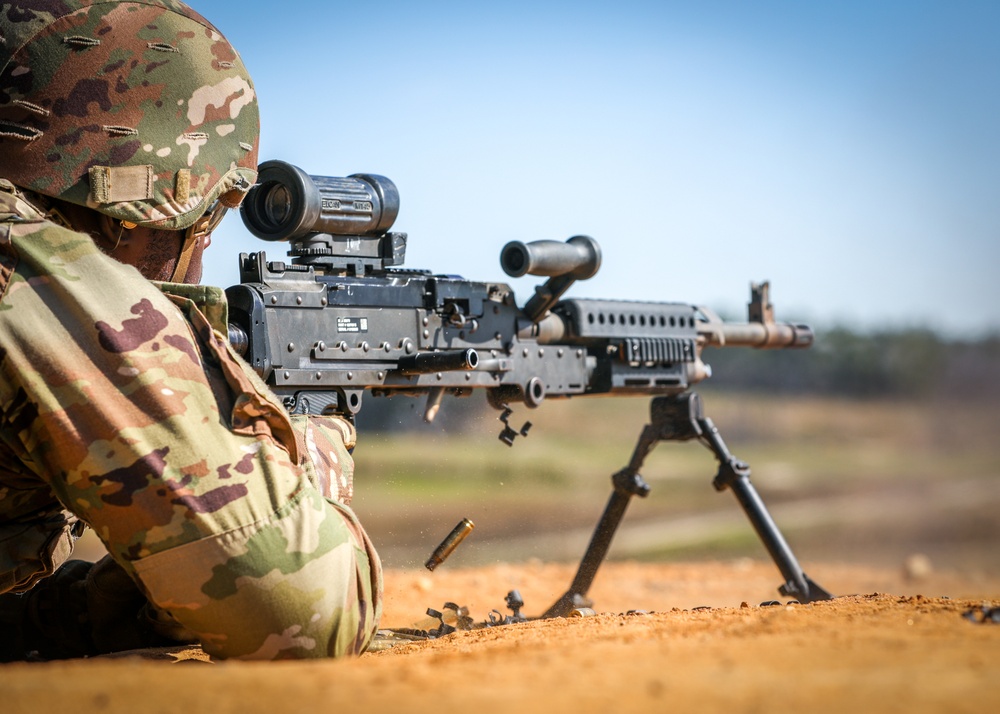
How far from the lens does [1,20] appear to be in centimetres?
277

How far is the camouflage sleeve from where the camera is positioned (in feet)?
7.59

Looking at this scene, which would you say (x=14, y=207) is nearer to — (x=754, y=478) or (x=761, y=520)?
(x=761, y=520)

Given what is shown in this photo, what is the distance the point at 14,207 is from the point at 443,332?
8.28 ft

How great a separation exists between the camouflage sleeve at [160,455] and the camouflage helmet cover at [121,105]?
0.44 meters

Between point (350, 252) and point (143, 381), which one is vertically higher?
point (350, 252)

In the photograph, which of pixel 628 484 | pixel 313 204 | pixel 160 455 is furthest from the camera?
pixel 628 484

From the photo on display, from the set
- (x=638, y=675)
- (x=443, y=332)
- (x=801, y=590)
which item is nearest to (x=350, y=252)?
(x=443, y=332)

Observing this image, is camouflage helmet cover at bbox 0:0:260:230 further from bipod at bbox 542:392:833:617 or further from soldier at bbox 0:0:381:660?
bipod at bbox 542:392:833:617

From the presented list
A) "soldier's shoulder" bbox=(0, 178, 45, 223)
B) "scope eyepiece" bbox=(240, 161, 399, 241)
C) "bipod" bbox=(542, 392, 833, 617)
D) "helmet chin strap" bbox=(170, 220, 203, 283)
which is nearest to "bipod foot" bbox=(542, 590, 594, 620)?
"bipod" bbox=(542, 392, 833, 617)

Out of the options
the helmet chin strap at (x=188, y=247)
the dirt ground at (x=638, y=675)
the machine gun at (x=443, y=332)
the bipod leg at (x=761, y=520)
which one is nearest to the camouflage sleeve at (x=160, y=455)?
the dirt ground at (x=638, y=675)

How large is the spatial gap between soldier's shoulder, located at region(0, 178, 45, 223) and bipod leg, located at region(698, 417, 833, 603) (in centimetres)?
368

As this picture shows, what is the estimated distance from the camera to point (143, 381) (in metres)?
2.35

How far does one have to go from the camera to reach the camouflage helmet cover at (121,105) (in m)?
2.81

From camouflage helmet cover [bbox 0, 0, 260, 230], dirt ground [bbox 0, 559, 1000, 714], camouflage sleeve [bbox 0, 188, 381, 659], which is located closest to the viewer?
dirt ground [bbox 0, 559, 1000, 714]
